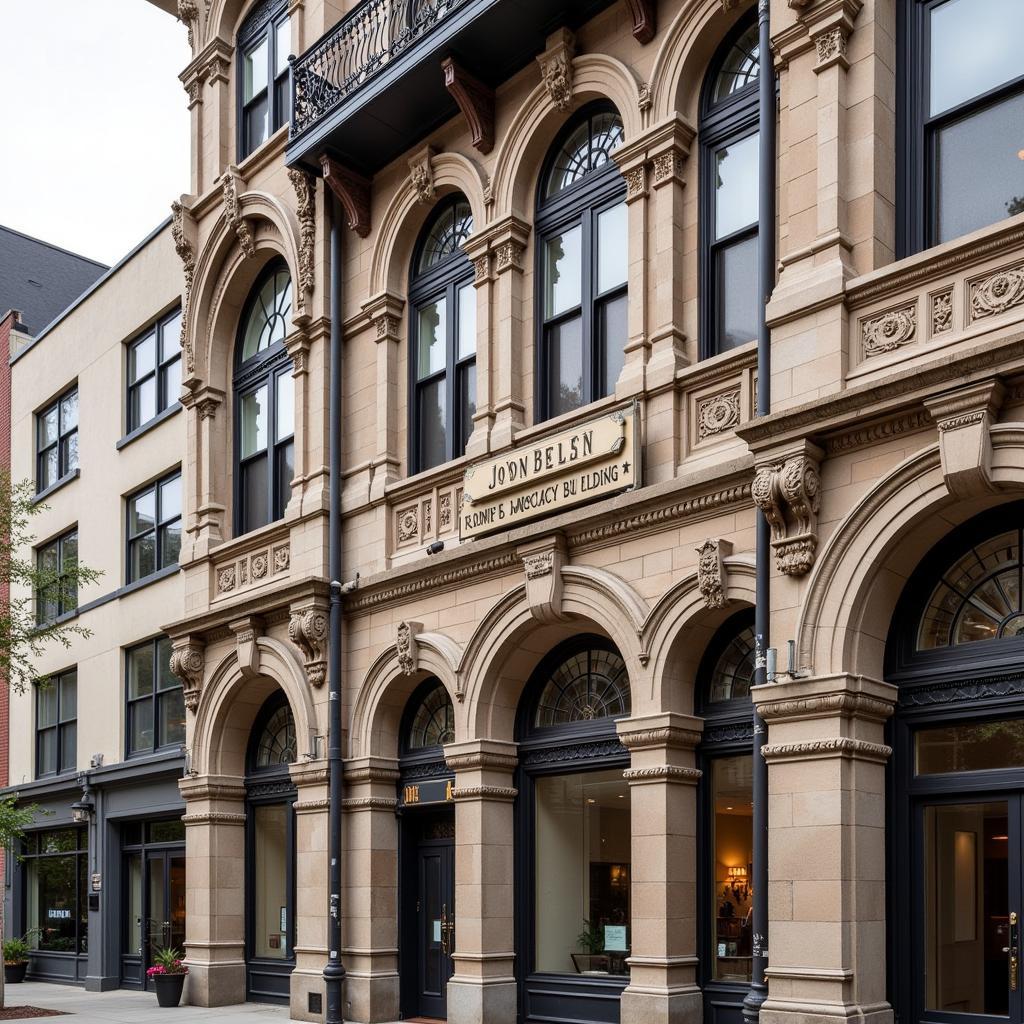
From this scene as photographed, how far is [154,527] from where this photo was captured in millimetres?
25375

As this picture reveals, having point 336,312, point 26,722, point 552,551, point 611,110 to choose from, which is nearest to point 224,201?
point 336,312

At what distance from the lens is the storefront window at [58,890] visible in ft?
89.6

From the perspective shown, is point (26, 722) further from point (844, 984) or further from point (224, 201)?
point (844, 984)

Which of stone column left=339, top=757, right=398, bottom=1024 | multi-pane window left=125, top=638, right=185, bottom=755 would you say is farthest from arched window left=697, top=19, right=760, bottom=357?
multi-pane window left=125, top=638, right=185, bottom=755

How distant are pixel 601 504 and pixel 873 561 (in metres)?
3.56

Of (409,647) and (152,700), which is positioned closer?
(409,647)

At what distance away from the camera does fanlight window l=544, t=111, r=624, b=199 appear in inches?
657

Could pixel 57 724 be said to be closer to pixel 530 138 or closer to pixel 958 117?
pixel 530 138

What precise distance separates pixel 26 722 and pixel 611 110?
19993 millimetres

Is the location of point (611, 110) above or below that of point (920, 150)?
above

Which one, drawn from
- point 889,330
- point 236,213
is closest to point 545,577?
point 889,330

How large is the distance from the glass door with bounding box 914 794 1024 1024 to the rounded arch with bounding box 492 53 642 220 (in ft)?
29.1

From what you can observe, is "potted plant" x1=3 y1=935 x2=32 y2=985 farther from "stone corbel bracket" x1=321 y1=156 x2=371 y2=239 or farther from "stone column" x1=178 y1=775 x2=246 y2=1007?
"stone corbel bracket" x1=321 y1=156 x2=371 y2=239

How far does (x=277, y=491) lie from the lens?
2142 centimetres
